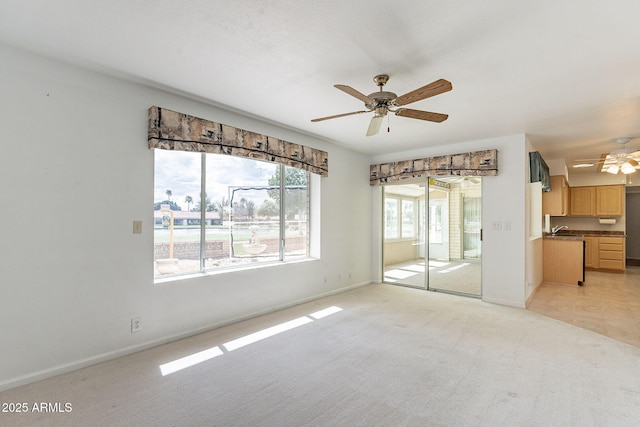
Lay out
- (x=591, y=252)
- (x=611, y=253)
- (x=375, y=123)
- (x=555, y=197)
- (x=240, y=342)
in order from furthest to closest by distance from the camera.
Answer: (x=591, y=252) < (x=611, y=253) < (x=555, y=197) < (x=240, y=342) < (x=375, y=123)

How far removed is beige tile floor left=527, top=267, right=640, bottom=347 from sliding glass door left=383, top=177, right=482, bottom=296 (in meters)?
1.08

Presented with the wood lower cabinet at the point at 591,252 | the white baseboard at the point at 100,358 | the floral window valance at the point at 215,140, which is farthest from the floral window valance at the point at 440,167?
the wood lower cabinet at the point at 591,252

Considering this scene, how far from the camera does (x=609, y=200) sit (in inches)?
297

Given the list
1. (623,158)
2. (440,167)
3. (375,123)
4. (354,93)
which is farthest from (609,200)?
(354,93)

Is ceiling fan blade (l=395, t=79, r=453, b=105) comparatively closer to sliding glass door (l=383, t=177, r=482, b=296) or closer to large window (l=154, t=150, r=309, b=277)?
large window (l=154, t=150, r=309, b=277)

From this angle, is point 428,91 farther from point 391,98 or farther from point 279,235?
point 279,235

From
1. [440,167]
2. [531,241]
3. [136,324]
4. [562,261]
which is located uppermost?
[440,167]

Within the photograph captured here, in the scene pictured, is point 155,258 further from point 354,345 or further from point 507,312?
point 507,312

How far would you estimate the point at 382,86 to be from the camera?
2863 millimetres

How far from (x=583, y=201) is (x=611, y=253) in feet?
4.49

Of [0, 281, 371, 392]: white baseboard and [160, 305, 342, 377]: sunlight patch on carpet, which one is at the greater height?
[0, 281, 371, 392]: white baseboard

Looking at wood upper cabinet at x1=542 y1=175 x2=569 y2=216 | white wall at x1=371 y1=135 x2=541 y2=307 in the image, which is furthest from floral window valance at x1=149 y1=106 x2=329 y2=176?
wood upper cabinet at x1=542 y1=175 x2=569 y2=216

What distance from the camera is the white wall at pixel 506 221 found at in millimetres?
4539

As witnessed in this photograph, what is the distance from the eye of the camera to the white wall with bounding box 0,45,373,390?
2.41 metres
